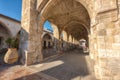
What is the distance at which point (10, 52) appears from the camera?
12.7 ft

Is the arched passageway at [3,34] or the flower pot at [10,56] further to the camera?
the arched passageway at [3,34]

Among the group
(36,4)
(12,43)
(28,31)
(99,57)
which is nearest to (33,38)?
(28,31)

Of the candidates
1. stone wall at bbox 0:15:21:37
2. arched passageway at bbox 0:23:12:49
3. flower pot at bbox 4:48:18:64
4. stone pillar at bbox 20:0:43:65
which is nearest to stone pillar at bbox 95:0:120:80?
stone pillar at bbox 20:0:43:65

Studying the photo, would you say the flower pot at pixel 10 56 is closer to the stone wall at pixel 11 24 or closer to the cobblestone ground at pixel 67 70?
the cobblestone ground at pixel 67 70

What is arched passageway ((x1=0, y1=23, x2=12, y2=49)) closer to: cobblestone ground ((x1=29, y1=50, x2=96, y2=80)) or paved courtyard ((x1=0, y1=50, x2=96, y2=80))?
paved courtyard ((x1=0, y1=50, x2=96, y2=80))

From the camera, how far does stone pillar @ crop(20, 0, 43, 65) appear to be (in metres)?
4.71

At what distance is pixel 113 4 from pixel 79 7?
3671mm

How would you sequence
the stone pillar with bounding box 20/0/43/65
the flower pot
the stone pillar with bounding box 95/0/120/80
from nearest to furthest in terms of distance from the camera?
the stone pillar with bounding box 95/0/120/80
the flower pot
the stone pillar with bounding box 20/0/43/65

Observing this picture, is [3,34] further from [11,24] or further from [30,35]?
[30,35]

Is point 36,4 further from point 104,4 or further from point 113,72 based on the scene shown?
point 113,72

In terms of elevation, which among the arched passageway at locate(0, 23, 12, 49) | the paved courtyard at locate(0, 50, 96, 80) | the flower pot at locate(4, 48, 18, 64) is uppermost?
the arched passageway at locate(0, 23, 12, 49)

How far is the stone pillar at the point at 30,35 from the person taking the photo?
15.4 feet

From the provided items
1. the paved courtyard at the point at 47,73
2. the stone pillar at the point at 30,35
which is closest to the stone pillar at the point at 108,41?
the paved courtyard at the point at 47,73

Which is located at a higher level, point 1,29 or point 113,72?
point 1,29
